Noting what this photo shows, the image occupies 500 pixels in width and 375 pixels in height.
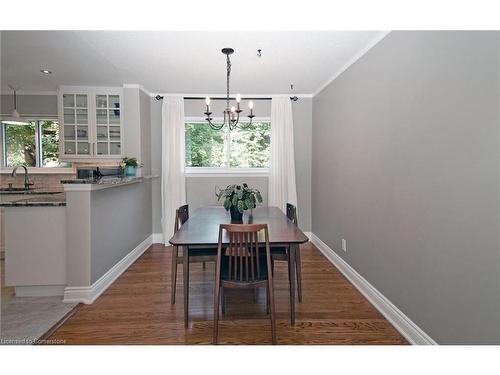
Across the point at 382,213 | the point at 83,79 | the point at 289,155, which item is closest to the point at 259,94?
the point at 289,155

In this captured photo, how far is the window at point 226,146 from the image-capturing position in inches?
178

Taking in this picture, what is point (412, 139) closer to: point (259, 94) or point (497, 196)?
point (497, 196)

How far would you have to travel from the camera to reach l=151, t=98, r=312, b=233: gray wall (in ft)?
14.4

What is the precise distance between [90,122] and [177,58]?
6.43 feet

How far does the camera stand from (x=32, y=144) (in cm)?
439

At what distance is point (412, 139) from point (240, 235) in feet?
4.54

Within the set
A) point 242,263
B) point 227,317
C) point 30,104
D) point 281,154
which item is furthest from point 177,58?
point 30,104

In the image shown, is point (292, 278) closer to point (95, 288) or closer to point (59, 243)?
point (95, 288)

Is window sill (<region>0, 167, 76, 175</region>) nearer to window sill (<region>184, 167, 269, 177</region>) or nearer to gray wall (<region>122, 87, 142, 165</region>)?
gray wall (<region>122, 87, 142, 165</region>)

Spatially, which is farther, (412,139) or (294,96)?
(294,96)

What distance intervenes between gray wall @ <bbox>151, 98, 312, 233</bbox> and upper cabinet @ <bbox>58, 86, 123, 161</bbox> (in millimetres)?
573

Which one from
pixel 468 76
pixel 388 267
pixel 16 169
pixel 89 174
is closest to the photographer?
pixel 468 76

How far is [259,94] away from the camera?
14.0ft

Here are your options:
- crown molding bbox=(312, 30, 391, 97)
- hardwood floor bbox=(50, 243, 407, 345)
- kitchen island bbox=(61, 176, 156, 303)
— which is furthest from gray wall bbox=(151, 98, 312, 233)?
hardwood floor bbox=(50, 243, 407, 345)
